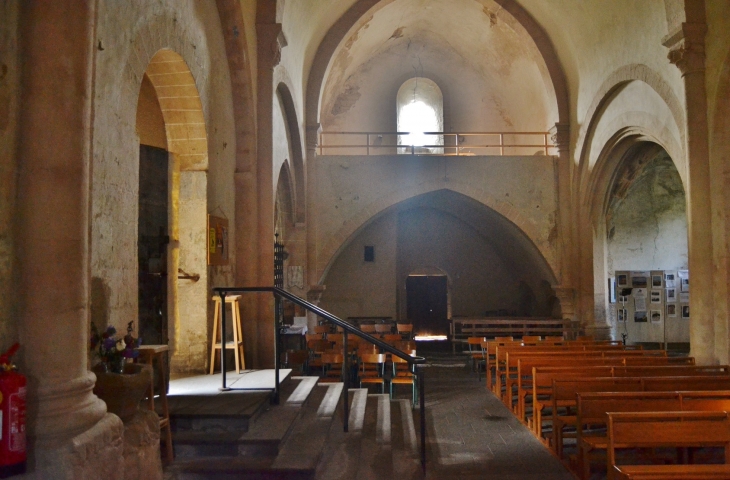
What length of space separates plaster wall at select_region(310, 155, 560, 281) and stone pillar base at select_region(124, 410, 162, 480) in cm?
1018

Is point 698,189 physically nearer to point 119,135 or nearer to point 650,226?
point 650,226

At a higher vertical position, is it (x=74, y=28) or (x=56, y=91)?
(x=74, y=28)

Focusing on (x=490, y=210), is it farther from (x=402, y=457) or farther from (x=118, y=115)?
(x=118, y=115)

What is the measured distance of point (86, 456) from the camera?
288cm

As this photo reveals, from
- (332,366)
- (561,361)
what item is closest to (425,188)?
(332,366)

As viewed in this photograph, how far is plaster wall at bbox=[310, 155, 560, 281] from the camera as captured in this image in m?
13.7

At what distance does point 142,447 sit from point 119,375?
0.44m

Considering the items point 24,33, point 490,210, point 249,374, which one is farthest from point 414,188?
point 24,33

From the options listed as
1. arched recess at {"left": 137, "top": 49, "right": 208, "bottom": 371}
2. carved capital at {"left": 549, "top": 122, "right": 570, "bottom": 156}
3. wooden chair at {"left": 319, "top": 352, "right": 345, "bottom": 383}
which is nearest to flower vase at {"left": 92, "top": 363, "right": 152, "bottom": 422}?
arched recess at {"left": 137, "top": 49, "right": 208, "bottom": 371}

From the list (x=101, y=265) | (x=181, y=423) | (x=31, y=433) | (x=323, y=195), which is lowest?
(x=181, y=423)

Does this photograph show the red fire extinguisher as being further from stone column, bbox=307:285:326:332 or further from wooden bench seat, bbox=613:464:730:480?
stone column, bbox=307:285:326:332

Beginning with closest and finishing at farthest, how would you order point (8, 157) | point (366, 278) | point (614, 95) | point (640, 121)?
point (8, 157) → point (640, 121) → point (614, 95) → point (366, 278)

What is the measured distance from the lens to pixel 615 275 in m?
14.3

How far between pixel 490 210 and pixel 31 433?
40.4ft
